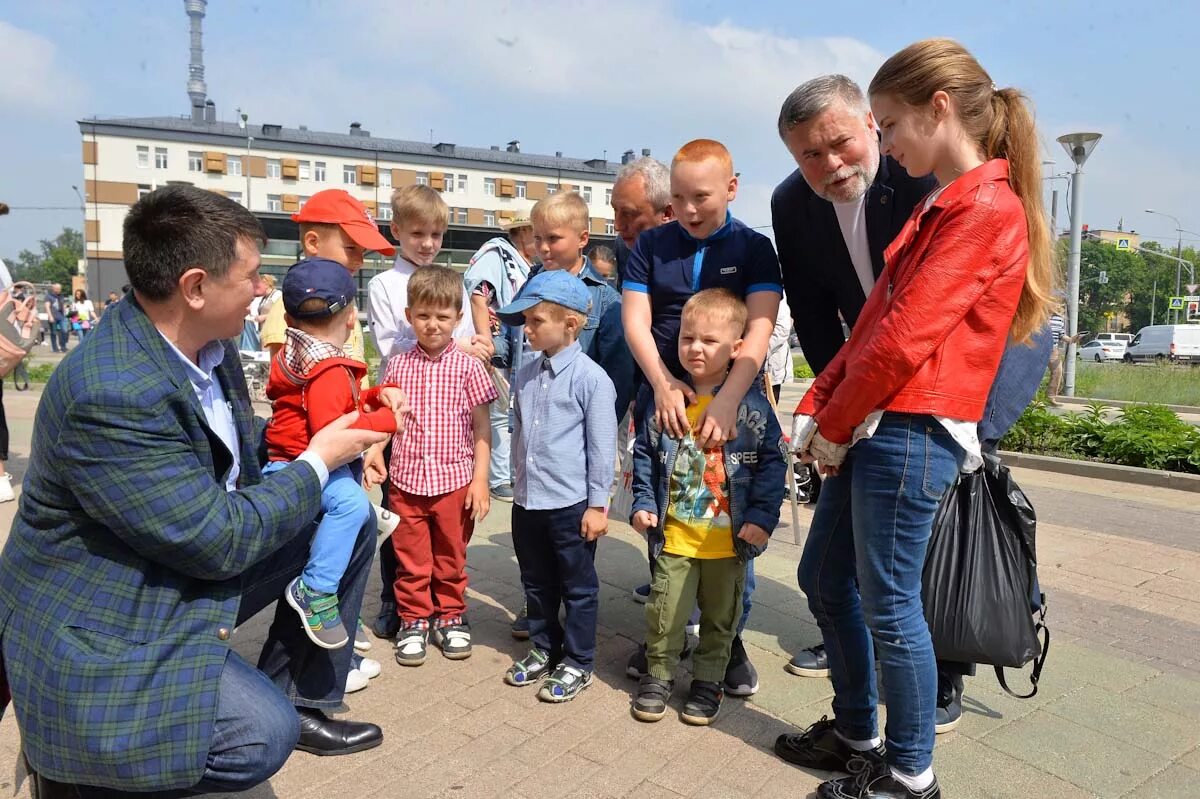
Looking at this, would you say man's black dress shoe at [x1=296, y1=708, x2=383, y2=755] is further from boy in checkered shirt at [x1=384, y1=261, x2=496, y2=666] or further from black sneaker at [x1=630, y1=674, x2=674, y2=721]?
black sneaker at [x1=630, y1=674, x2=674, y2=721]

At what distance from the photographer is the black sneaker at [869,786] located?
2.46m

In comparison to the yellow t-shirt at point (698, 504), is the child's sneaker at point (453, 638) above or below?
below

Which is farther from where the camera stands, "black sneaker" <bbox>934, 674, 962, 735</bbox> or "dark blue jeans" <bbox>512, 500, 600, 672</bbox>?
"dark blue jeans" <bbox>512, 500, 600, 672</bbox>

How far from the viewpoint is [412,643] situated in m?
3.65

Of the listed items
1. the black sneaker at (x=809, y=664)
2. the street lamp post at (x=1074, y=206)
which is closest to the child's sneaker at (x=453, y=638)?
the black sneaker at (x=809, y=664)

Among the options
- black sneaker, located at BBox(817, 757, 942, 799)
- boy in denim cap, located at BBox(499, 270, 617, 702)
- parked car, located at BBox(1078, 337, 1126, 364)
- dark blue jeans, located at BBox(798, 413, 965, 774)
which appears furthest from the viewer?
parked car, located at BBox(1078, 337, 1126, 364)

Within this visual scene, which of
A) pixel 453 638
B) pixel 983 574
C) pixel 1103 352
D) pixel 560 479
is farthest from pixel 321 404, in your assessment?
pixel 1103 352

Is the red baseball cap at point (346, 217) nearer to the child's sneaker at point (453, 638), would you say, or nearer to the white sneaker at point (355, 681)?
the child's sneaker at point (453, 638)

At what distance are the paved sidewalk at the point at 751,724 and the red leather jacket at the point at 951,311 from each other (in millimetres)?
1225

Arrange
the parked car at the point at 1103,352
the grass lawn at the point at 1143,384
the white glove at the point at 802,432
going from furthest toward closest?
the parked car at the point at 1103,352 < the grass lawn at the point at 1143,384 < the white glove at the point at 802,432

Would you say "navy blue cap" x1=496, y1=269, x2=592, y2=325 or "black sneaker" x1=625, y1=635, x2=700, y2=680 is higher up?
"navy blue cap" x1=496, y1=269, x2=592, y2=325

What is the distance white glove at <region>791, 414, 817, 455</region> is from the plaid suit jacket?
4.94 feet

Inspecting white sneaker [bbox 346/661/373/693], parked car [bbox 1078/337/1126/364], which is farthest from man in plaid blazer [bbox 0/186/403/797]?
parked car [bbox 1078/337/1126/364]

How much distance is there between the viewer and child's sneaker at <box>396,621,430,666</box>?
3611mm
